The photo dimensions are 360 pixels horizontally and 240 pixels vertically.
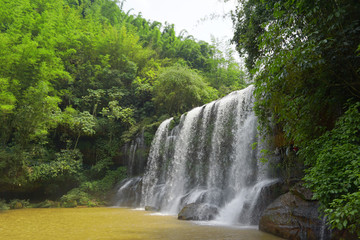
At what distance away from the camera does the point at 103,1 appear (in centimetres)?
3175

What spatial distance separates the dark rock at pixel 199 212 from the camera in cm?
810

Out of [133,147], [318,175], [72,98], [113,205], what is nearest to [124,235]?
[318,175]

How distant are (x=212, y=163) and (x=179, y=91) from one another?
314 inches

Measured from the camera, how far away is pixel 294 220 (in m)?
5.29

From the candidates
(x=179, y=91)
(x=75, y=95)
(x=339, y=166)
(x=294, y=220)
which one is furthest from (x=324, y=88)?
(x=75, y=95)

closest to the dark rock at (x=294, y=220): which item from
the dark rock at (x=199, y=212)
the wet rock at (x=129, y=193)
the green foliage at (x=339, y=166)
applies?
the green foliage at (x=339, y=166)

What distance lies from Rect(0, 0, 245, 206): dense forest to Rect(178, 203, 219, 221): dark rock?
792cm

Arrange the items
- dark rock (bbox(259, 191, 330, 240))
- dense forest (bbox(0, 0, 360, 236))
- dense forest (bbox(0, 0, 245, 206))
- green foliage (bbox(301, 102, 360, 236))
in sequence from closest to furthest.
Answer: green foliage (bbox(301, 102, 360, 236))
dense forest (bbox(0, 0, 360, 236))
dark rock (bbox(259, 191, 330, 240))
dense forest (bbox(0, 0, 245, 206))

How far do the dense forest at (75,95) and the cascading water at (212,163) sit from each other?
120 inches

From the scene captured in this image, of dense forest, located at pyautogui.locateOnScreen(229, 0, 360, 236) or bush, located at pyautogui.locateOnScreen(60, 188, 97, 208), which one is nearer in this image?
dense forest, located at pyautogui.locateOnScreen(229, 0, 360, 236)

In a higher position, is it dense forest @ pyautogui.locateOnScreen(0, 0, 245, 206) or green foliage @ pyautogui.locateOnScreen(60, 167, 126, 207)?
dense forest @ pyautogui.locateOnScreen(0, 0, 245, 206)

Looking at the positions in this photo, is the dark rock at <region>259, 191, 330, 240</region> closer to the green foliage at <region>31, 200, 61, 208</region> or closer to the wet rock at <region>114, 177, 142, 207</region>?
the wet rock at <region>114, 177, 142, 207</region>

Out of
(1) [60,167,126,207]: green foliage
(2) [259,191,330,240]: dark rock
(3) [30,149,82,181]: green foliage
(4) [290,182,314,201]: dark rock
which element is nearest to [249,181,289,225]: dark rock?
(2) [259,191,330,240]: dark rock

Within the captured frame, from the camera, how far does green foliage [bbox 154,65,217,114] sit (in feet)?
59.4
